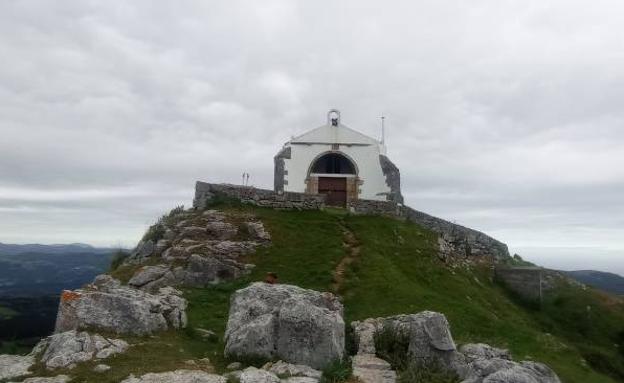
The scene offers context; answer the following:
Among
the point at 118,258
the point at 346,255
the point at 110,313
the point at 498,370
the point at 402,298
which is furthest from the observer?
the point at 118,258

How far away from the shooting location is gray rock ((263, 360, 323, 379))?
12867mm

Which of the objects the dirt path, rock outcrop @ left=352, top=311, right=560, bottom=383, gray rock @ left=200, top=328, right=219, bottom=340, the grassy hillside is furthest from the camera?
the dirt path

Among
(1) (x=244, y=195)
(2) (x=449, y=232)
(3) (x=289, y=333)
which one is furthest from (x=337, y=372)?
(2) (x=449, y=232)

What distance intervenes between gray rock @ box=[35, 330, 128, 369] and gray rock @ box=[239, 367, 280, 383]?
3.67 metres

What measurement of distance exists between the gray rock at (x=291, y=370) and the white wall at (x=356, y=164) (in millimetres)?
27864

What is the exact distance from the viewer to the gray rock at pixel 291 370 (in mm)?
12867

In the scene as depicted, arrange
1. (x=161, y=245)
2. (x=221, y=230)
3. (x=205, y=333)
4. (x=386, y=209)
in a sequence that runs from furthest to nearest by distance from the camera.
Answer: (x=386, y=209), (x=221, y=230), (x=161, y=245), (x=205, y=333)

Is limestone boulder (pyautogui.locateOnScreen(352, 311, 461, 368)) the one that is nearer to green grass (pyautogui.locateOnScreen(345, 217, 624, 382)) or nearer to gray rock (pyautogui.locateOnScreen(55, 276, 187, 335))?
green grass (pyautogui.locateOnScreen(345, 217, 624, 382))

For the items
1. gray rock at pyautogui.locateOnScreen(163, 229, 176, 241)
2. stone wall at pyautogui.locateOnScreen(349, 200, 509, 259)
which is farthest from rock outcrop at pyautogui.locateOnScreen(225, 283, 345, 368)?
stone wall at pyautogui.locateOnScreen(349, 200, 509, 259)

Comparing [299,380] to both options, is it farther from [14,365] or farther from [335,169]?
[335,169]

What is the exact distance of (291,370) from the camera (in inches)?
514

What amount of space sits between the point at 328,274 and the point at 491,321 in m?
7.52

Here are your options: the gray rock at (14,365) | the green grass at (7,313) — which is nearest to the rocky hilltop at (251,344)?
the gray rock at (14,365)

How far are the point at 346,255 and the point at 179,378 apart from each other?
51.4ft
